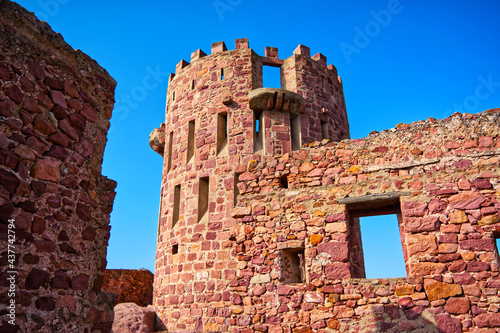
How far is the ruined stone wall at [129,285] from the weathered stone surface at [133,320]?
3359 mm

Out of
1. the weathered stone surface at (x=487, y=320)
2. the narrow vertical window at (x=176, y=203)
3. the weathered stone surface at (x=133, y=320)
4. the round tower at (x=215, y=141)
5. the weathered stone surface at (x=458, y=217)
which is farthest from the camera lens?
the narrow vertical window at (x=176, y=203)

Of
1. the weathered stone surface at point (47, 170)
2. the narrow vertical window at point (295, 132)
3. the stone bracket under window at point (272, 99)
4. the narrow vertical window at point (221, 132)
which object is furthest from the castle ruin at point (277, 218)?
the stone bracket under window at point (272, 99)

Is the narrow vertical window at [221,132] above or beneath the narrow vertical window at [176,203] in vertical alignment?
above

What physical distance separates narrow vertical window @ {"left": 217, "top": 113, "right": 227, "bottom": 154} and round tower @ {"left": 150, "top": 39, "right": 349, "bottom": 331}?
0.11ft

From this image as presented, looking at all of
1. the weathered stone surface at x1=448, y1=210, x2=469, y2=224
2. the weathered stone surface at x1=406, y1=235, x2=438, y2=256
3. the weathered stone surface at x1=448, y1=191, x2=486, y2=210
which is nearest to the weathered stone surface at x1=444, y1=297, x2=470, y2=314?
the weathered stone surface at x1=406, y1=235, x2=438, y2=256

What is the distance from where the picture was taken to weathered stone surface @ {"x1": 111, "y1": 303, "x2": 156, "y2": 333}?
33.4ft

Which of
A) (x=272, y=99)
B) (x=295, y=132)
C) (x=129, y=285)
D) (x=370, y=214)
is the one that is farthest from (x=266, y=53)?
(x=129, y=285)

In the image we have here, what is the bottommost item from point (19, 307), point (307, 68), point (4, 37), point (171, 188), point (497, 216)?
point (19, 307)

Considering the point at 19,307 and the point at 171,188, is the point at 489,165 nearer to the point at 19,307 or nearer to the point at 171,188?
the point at 19,307

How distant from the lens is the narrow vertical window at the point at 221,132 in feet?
40.0

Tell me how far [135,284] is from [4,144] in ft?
42.3

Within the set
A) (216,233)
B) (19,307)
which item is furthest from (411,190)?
(216,233)

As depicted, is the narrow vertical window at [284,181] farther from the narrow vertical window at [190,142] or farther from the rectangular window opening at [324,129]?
the rectangular window opening at [324,129]

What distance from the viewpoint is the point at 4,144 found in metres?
3.50
